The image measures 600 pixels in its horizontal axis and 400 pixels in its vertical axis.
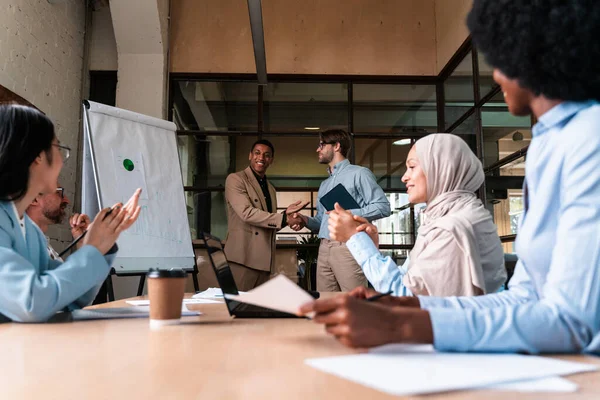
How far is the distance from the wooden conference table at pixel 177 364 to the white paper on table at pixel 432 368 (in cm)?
1

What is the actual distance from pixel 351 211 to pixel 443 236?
6.05ft

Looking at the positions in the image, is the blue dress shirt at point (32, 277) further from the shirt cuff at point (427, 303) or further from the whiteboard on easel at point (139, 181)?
the whiteboard on easel at point (139, 181)

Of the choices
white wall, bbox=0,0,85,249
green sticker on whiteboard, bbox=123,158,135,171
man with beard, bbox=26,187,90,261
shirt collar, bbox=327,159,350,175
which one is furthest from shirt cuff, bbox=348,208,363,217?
white wall, bbox=0,0,85,249

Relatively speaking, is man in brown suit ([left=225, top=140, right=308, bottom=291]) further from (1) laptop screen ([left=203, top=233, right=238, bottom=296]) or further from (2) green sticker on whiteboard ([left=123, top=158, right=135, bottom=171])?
(1) laptop screen ([left=203, top=233, right=238, bottom=296])

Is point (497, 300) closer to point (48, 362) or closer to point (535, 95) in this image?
point (535, 95)

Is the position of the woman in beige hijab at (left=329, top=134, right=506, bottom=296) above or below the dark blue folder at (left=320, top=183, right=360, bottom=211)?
below

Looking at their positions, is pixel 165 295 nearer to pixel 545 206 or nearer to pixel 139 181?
pixel 545 206

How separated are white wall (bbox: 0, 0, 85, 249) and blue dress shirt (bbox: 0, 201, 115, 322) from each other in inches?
106

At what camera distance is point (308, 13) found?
5.30m

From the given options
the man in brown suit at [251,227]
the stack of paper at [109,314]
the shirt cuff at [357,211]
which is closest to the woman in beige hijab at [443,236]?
the stack of paper at [109,314]

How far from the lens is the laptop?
119 cm

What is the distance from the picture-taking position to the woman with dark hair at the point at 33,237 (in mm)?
1036

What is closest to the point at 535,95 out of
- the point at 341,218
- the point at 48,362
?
the point at 48,362

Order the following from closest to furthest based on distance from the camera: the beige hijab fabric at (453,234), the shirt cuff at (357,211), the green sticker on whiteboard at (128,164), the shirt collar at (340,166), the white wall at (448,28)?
the beige hijab fabric at (453,234) < the green sticker on whiteboard at (128,164) < the shirt cuff at (357,211) < the shirt collar at (340,166) < the white wall at (448,28)
